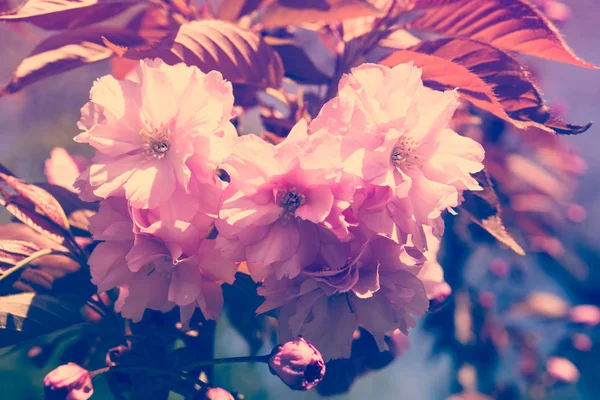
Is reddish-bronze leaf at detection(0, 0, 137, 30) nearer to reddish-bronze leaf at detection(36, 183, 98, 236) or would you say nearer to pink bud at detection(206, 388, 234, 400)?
reddish-bronze leaf at detection(36, 183, 98, 236)

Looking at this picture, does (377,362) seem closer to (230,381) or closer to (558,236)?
(230,381)

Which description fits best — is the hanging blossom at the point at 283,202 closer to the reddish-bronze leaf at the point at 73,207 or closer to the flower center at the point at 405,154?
the flower center at the point at 405,154

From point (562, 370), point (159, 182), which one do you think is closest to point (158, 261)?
point (159, 182)

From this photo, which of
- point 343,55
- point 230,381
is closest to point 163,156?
point 343,55

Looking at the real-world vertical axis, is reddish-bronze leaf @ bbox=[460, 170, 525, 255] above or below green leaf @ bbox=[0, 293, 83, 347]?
above

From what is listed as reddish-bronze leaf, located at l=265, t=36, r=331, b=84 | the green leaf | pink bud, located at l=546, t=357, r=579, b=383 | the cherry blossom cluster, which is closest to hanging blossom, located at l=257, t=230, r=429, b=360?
the cherry blossom cluster

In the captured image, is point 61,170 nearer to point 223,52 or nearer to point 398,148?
point 223,52

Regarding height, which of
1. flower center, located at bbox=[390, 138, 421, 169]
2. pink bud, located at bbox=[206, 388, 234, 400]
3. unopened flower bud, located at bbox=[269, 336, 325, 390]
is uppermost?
flower center, located at bbox=[390, 138, 421, 169]

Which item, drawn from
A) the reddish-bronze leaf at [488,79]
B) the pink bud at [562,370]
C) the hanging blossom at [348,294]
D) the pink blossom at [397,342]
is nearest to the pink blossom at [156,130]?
the hanging blossom at [348,294]
